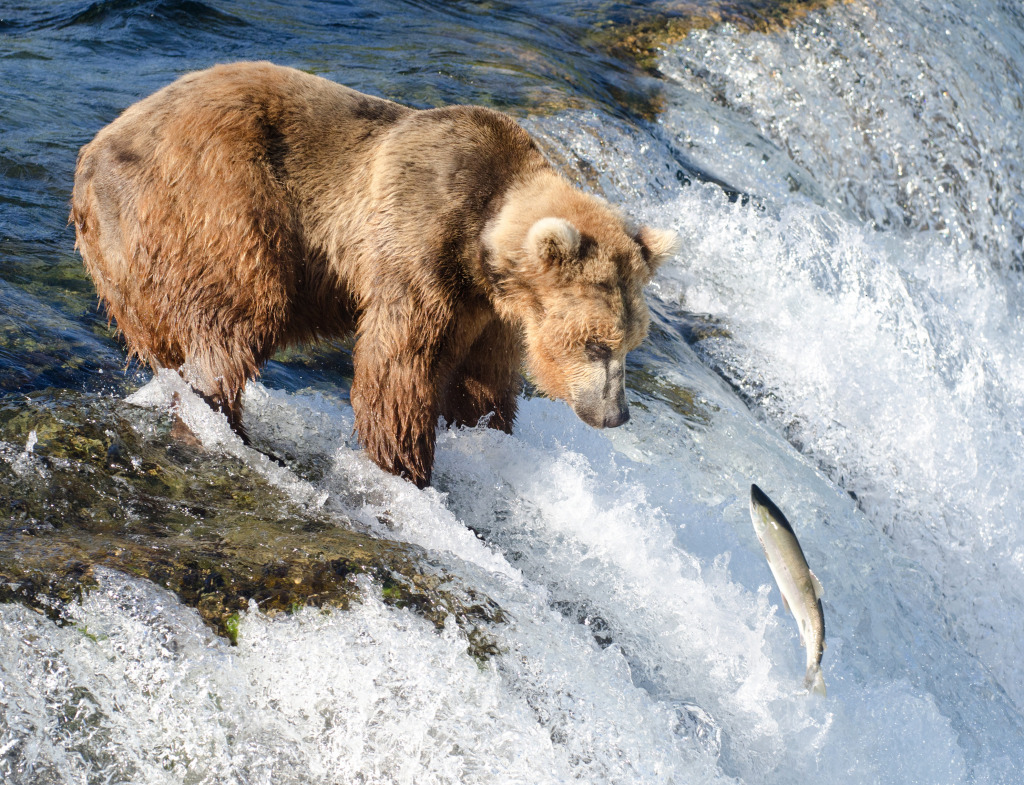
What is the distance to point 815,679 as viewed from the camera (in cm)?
427

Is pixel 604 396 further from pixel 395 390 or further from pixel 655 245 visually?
pixel 395 390

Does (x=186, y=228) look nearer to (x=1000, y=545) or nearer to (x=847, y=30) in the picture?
(x=1000, y=545)

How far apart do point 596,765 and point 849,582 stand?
3056 millimetres

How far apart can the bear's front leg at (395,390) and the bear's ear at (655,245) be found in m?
1.14

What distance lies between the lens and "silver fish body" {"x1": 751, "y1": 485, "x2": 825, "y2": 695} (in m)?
3.99

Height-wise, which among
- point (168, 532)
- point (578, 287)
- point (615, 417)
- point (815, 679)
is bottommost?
point (168, 532)

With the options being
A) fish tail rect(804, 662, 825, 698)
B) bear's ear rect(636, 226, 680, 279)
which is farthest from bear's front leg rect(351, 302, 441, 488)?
fish tail rect(804, 662, 825, 698)

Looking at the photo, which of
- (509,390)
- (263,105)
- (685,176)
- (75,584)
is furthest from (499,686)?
(685,176)

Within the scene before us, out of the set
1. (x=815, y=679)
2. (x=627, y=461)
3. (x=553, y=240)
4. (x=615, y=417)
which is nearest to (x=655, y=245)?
(x=553, y=240)

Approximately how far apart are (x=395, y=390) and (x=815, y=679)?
2.31 m

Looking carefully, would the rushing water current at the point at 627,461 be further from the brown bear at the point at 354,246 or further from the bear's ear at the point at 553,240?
the bear's ear at the point at 553,240

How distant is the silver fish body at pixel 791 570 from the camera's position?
13.1 feet

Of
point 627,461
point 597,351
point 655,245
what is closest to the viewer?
point 597,351

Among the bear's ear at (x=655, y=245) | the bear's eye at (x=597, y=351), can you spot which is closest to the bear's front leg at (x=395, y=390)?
the bear's eye at (x=597, y=351)
